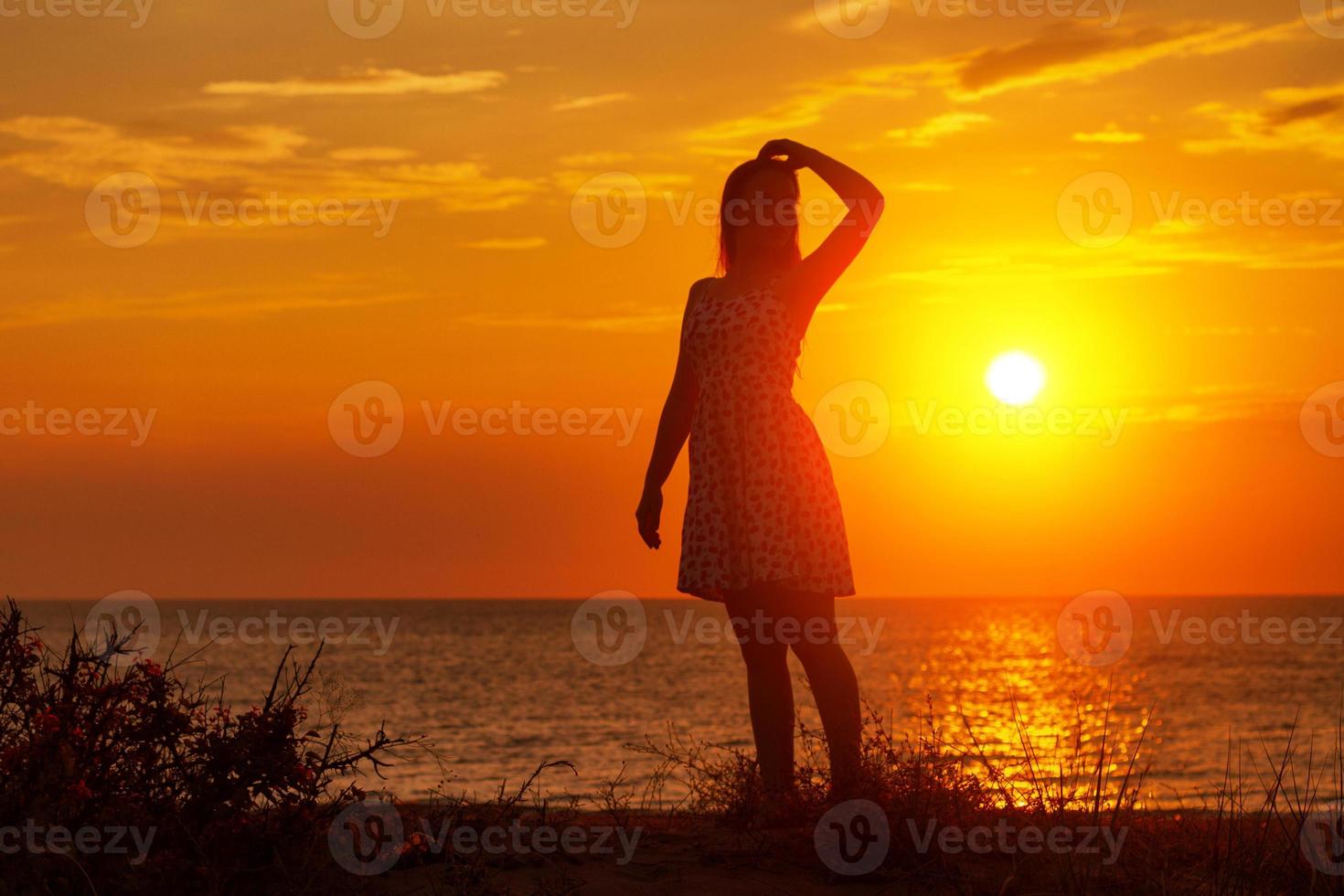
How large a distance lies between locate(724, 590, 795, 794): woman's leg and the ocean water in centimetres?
53

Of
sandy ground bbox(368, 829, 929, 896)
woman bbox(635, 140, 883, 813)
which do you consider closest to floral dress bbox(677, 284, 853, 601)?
woman bbox(635, 140, 883, 813)

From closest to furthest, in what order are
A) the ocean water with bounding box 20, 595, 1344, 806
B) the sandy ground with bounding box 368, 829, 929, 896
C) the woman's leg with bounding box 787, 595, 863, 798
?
1. the sandy ground with bounding box 368, 829, 929, 896
2. the woman's leg with bounding box 787, 595, 863, 798
3. the ocean water with bounding box 20, 595, 1344, 806

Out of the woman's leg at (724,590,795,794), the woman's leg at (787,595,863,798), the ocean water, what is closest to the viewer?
the woman's leg at (787,595,863,798)

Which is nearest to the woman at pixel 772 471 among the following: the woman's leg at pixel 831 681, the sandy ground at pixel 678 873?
the woman's leg at pixel 831 681

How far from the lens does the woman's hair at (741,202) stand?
5.43 m

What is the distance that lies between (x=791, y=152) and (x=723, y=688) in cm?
4371

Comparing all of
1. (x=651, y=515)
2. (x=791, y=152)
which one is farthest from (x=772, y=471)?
(x=791, y=152)

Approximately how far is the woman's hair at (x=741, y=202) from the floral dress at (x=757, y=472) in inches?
11.1

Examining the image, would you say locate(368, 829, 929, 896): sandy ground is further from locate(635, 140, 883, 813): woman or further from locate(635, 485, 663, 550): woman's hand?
locate(635, 485, 663, 550): woman's hand

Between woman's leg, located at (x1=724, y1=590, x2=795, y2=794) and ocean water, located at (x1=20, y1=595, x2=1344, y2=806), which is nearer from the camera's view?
woman's leg, located at (x1=724, y1=590, x2=795, y2=794)

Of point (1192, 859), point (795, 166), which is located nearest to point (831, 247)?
point (795, 166)

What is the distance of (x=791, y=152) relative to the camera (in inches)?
215

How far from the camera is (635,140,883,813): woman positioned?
5.23 metres

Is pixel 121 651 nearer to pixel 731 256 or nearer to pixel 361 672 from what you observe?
pixel 731 256
